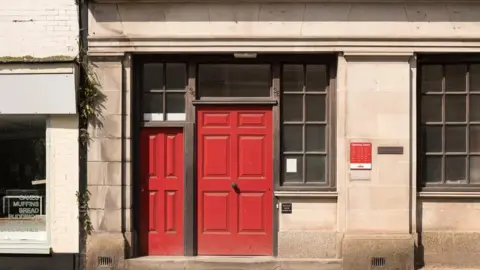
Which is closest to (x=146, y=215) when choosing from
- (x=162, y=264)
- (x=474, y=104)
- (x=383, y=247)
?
(x=162, y=264)

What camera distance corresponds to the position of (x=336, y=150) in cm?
969

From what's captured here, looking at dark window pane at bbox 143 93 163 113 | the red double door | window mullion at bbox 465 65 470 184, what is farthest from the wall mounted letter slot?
dark window pane at bbox 143 93 163 113

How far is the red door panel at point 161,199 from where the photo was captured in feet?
32.2

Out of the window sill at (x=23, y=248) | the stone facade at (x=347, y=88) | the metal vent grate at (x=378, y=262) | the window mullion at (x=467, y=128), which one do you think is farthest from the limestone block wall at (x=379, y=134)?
the window sill at (x=23, y=248)

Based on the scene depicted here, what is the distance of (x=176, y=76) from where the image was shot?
991 centimetres

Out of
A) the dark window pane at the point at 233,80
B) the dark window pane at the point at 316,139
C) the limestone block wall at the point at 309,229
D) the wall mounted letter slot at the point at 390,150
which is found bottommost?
the limestone block wall at the point at 309,229

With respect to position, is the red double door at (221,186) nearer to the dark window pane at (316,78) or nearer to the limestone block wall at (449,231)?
the dark window pane at (316,78)

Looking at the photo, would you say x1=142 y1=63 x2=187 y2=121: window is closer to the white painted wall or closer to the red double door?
the red double door

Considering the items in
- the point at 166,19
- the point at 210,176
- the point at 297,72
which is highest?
the point at 166,19

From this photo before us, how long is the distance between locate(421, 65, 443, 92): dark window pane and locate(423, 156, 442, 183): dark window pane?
1.07m

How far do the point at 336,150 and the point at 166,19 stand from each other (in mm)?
3251

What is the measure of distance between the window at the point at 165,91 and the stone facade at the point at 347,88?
1.37 feet

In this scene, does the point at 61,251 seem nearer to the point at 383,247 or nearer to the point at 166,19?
the point at 166,19

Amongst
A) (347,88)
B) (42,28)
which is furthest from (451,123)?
(42,28)
